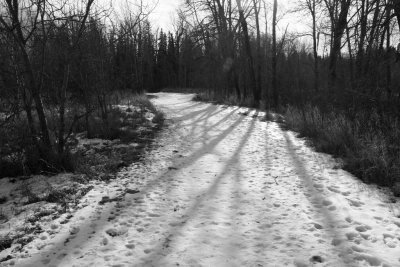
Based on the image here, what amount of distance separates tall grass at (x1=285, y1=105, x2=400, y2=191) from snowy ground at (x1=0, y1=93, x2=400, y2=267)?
12.3 inches

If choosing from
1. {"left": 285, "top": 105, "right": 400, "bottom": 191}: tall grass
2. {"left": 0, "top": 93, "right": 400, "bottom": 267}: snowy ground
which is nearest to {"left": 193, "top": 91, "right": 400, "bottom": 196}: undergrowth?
{"left": 285, "top": 105, "right": 400, "bottom": 191}: tall grass

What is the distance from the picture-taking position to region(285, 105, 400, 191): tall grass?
4.84 meters

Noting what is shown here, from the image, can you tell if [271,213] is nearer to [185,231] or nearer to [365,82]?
[185,231]

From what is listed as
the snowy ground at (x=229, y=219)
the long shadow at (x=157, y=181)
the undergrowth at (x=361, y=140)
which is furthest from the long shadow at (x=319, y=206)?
the long shadow at (x=157, y=181)

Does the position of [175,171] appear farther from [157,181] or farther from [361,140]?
[361,140]

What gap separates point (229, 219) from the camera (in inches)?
145

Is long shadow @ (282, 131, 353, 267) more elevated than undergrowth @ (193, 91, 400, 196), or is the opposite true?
undergrowth @ (193, 91, 400, 196)

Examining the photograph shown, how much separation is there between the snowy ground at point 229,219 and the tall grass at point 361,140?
31 centimetres

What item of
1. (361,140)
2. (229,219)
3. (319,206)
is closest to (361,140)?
(361,140)

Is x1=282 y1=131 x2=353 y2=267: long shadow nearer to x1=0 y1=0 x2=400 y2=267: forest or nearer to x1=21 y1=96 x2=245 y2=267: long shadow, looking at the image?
x1=0 y1=0 x2=400 y2=267: forest

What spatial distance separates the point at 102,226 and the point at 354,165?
13.6ft

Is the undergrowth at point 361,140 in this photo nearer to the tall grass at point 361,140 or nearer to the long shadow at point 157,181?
the tall grass at point 361,140

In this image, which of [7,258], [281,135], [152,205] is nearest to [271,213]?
[152,205]

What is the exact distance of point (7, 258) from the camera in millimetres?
2941
